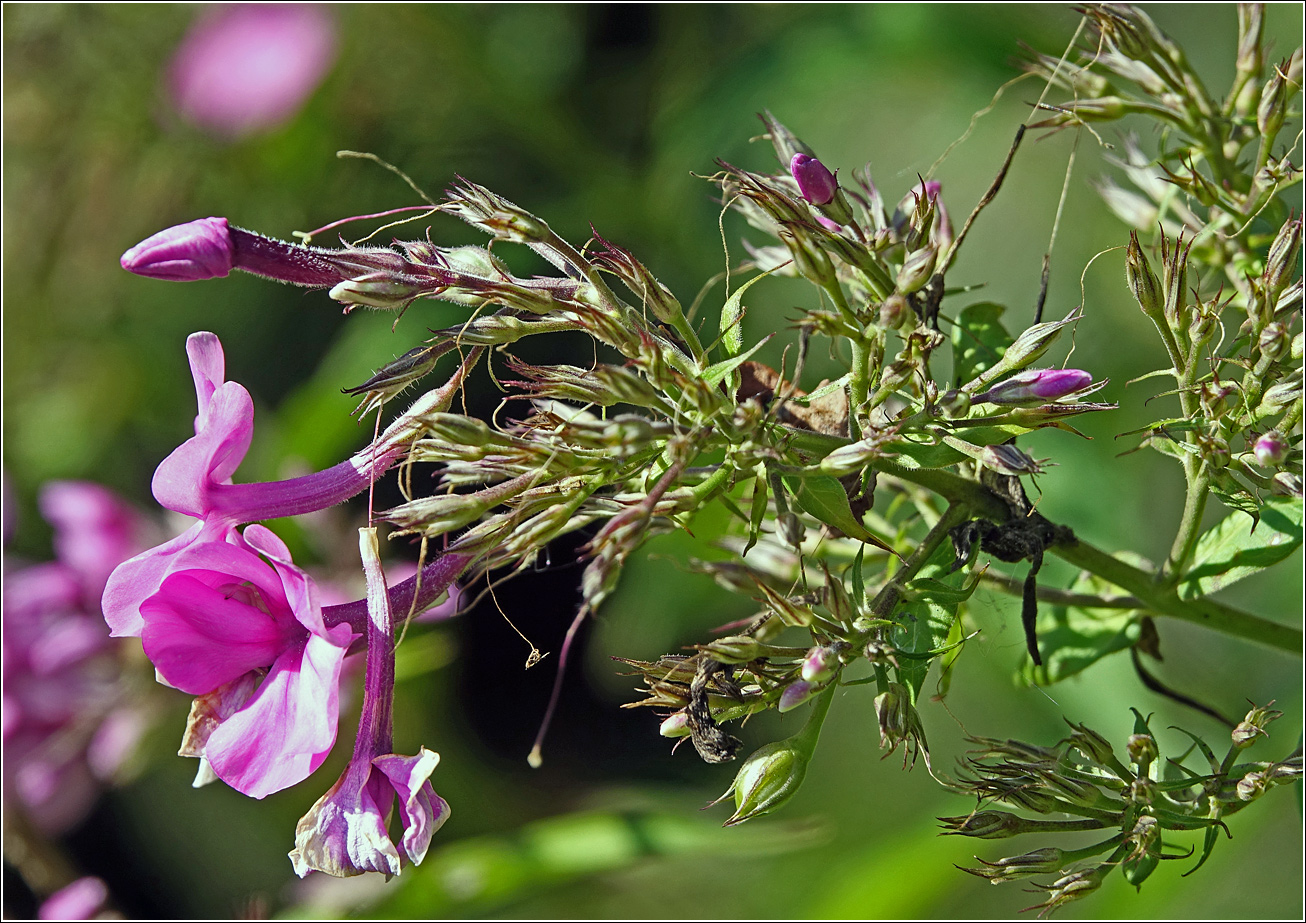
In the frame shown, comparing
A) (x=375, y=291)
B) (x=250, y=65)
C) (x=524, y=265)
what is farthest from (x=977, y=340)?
(x=250, y=65)

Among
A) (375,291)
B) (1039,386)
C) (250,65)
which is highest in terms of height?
(250,65)

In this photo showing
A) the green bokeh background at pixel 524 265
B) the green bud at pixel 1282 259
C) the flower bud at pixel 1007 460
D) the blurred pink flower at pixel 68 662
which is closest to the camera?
the flower bud at pixel 1007 460

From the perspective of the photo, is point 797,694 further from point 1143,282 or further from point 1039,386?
point 1143,282

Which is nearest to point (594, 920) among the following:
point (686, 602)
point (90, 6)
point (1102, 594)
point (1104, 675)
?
point (686, 602)

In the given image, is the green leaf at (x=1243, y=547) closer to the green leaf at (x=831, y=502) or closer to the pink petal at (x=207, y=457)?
the green leaf at (x=831, y=502)

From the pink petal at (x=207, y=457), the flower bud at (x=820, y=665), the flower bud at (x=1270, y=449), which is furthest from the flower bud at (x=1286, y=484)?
the pink petal at (x=207, y=457)

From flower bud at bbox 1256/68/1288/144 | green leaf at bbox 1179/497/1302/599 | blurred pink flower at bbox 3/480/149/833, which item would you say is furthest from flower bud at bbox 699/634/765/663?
blurred pink flower at bbox 3/480/149/833

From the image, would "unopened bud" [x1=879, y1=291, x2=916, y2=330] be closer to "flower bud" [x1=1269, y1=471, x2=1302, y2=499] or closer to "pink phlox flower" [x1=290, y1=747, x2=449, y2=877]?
"flower bud" [x1=1269, y1=471, x2=1302, y2=499]
